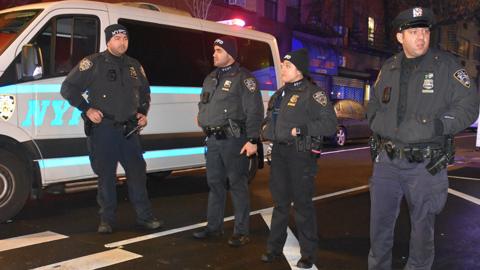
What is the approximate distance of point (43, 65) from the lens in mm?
6027

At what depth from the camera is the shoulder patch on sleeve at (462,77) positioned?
354cm

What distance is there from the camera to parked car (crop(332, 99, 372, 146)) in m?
16.8

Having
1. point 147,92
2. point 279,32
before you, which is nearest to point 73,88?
point 147,92

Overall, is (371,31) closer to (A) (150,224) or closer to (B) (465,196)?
(B) (465,196)

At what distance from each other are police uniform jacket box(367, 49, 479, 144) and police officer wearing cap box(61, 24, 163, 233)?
9.14 ft

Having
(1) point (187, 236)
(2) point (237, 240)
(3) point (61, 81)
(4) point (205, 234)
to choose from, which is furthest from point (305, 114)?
(3) point (61, 81)

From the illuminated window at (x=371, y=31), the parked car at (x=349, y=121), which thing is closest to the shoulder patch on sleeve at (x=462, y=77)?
the parked car at (x=349, y=121)

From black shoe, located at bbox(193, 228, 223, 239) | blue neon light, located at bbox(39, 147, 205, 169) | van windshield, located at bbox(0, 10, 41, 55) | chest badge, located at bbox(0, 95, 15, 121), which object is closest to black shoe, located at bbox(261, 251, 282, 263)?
black shoe, located at bbox(193, 228, 223, 239)

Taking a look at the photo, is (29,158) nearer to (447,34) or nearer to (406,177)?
(406,177)

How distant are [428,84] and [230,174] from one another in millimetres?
2200

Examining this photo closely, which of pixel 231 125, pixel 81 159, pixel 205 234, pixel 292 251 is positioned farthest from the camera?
pixel 81 159

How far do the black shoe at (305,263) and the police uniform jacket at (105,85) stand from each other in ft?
7.59

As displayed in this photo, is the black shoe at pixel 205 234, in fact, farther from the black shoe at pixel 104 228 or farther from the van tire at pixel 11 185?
the van tire at pixel 11 185

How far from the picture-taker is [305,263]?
452 cm
